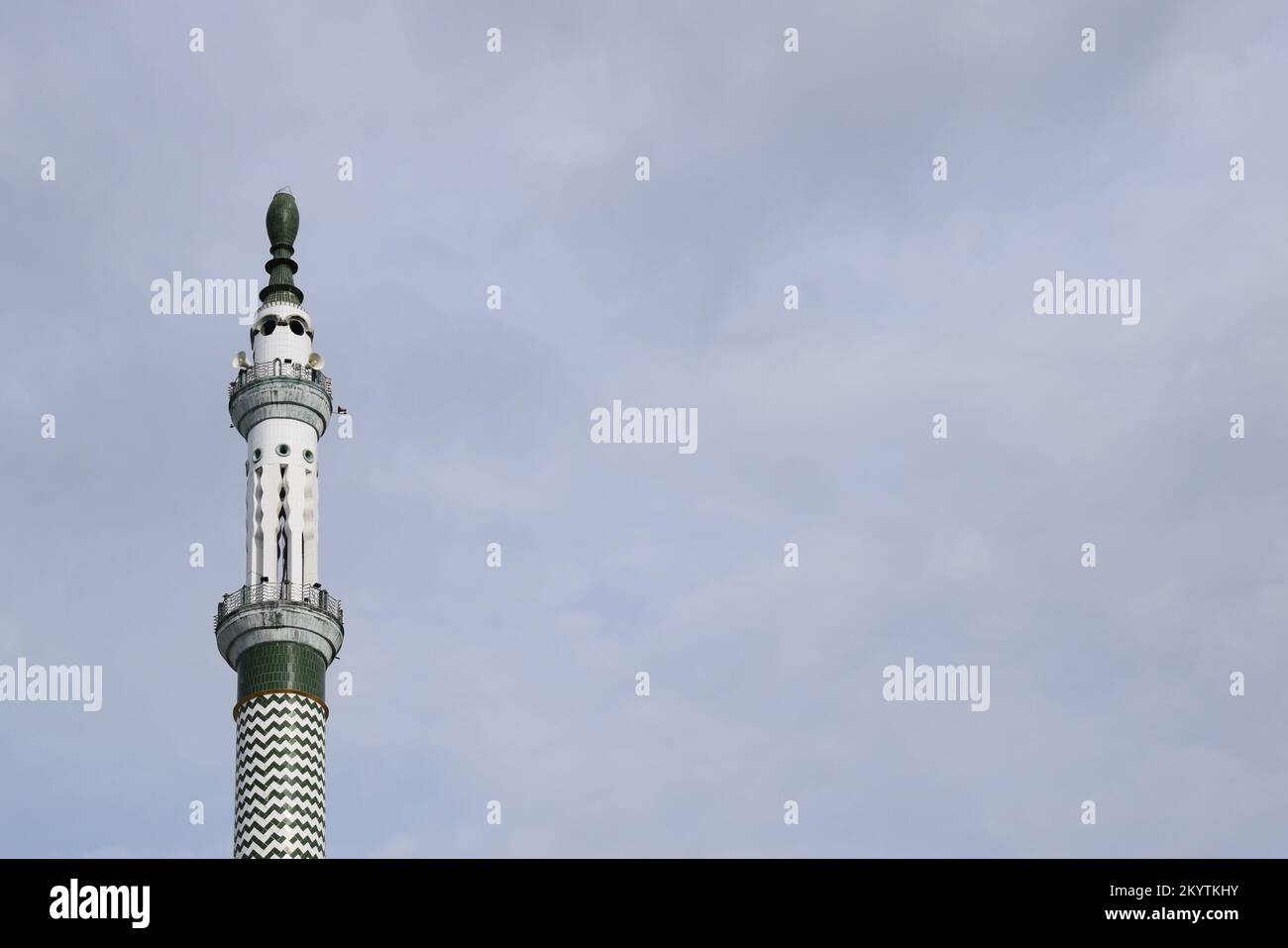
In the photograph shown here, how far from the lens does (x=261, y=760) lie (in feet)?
290

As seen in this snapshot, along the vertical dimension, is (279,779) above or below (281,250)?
below

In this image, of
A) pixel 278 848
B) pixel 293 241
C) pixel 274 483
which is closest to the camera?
pixel 278 848

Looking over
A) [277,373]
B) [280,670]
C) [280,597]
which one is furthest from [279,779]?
[277,373]

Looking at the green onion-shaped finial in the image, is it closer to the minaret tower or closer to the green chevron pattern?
the minaret tower

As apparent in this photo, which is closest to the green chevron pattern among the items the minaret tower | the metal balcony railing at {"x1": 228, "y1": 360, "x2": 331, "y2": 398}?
the minaret tower

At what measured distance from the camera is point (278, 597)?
93.3 m

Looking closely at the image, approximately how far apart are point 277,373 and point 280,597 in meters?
11.4

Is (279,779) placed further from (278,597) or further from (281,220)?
(281,220)

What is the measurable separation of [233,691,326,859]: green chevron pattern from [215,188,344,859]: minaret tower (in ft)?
Answer: 0.13

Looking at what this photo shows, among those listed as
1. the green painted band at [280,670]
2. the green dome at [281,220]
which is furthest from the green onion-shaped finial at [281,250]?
the green painted band at [280,670]
